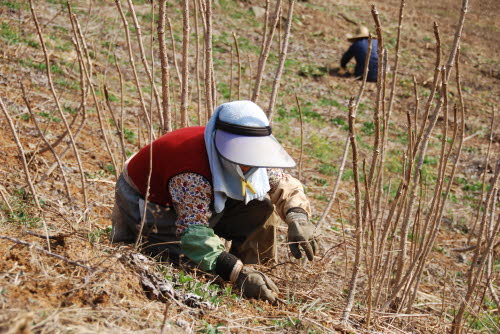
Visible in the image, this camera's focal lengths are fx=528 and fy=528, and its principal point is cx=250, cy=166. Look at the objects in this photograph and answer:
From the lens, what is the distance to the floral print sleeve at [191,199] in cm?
223

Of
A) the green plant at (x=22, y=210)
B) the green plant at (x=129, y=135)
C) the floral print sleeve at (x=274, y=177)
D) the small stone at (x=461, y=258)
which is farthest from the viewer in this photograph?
the green plant at (x=129, y=135)

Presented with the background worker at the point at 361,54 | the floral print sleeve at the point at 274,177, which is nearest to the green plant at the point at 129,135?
the floral print sleeve at the point at 274,177

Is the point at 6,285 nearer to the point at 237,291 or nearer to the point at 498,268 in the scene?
the point at 237,291

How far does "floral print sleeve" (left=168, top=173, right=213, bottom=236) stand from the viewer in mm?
2227

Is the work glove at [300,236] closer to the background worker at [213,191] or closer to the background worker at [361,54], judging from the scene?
the background worker at [213,191]

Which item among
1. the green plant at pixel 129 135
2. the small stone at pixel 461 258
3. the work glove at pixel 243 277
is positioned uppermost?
the work glove at pixel 243 277

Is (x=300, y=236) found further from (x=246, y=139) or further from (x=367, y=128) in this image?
(x=367, y=128)

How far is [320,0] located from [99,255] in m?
14.4

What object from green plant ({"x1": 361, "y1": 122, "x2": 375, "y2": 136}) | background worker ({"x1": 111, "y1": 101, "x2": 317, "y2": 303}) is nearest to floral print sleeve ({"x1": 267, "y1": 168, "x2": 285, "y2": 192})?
background worker ({"x1": 111, "y1": 101, "x2": 317, "y2": 303})

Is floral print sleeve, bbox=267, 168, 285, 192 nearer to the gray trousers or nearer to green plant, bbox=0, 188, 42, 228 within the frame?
the gray trousers

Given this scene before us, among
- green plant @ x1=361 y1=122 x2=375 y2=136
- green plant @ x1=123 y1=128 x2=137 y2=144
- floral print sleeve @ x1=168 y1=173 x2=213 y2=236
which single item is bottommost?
green plant @ x1=361 y1=122 x2=375 y2=136

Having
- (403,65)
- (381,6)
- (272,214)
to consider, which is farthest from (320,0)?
(272,214)

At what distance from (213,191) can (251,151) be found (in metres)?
0.27

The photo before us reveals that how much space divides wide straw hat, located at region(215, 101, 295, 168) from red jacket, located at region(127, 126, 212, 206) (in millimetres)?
111
